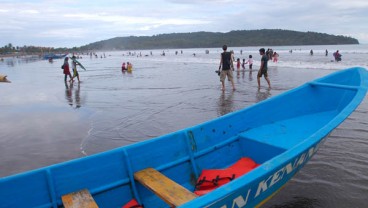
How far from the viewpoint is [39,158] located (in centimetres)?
562

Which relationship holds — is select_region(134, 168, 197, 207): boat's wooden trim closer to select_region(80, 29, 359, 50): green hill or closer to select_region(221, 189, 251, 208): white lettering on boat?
select_region(221, 189, 251, 208): white lettering on boat

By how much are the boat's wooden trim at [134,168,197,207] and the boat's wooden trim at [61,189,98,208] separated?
0.58m

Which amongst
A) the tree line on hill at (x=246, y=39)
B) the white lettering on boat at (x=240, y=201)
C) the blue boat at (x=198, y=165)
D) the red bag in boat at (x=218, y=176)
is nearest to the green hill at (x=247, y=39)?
the tree line on hill at (x=246, y=39)

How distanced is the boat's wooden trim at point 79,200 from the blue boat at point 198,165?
0.03 feet

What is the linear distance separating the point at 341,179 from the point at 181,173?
2.41 m

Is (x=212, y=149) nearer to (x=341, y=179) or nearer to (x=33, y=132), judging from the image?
(x=341, y=179)

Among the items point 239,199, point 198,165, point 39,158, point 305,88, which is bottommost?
point 39,158

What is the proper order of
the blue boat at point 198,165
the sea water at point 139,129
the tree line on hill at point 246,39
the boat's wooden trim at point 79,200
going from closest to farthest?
1. the blue boat at point 198,165
2. the boat's wooden trim at point 79,200
3. the sea water at point 139,129
4. the tree line on hill at point 246,39

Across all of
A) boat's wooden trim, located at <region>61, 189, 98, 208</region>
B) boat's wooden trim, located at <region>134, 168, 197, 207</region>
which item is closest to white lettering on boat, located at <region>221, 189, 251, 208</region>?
boat's wooden trim, located at <region>134, 168, 197, 207</region>

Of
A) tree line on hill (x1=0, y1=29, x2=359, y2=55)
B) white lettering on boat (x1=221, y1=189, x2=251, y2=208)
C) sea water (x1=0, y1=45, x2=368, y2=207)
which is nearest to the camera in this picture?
white lettering on boat (x1=221, y1=189, x2=251, y2=208)

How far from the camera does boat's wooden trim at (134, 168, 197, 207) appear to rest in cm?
288

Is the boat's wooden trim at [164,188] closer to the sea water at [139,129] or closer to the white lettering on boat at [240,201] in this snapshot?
the white lettering on boat at [240,201]

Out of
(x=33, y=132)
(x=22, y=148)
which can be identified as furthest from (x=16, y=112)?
(x=22, y=148)

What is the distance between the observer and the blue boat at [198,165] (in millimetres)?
2797
